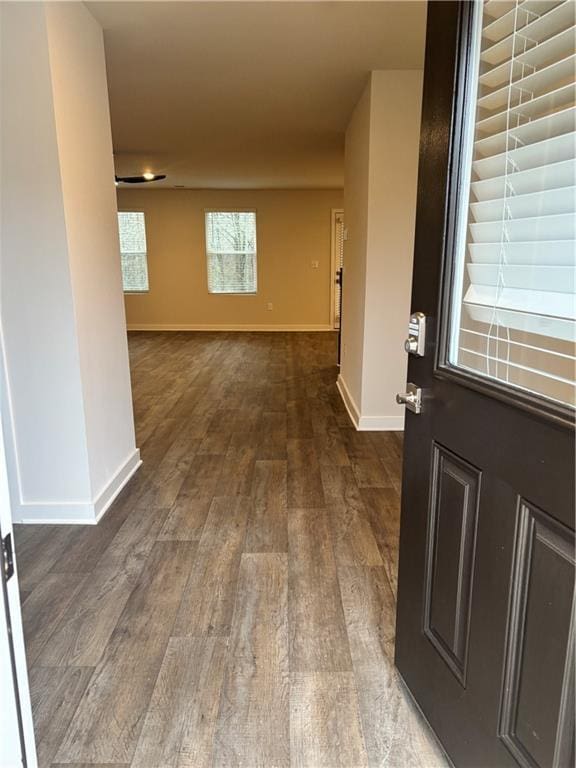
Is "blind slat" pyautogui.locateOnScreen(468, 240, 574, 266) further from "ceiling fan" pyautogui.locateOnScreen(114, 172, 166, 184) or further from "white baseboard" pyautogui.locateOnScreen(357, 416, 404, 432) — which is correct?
"ceiling fan" pyautogui.locateOnScreen(114, 172, 166, 184)

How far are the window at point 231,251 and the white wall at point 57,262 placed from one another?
20.8 feet

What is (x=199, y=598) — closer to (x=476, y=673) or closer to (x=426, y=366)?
(x=476, y=673)

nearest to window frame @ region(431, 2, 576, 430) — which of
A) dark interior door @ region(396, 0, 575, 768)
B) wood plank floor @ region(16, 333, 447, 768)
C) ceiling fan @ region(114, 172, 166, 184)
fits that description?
dark interior door @ region(396, 0, 575, 768)

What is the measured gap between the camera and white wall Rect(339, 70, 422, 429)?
334cm

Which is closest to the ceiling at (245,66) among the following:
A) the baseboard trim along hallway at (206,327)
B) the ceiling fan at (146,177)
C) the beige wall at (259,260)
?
the ceiling fan at (146,177)

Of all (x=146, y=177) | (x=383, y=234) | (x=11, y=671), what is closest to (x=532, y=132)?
(x=11, y=671)

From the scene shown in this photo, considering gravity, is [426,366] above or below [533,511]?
above

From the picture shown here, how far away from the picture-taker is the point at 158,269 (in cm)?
900

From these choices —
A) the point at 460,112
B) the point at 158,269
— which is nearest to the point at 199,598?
the point at 460,112

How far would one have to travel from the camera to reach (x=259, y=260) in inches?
354

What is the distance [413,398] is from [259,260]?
8.04m

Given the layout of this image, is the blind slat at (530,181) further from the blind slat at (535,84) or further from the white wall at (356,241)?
the white wall at (356,241)

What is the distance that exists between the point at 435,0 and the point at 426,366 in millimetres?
828

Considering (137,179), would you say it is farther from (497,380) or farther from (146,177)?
(497,380)
